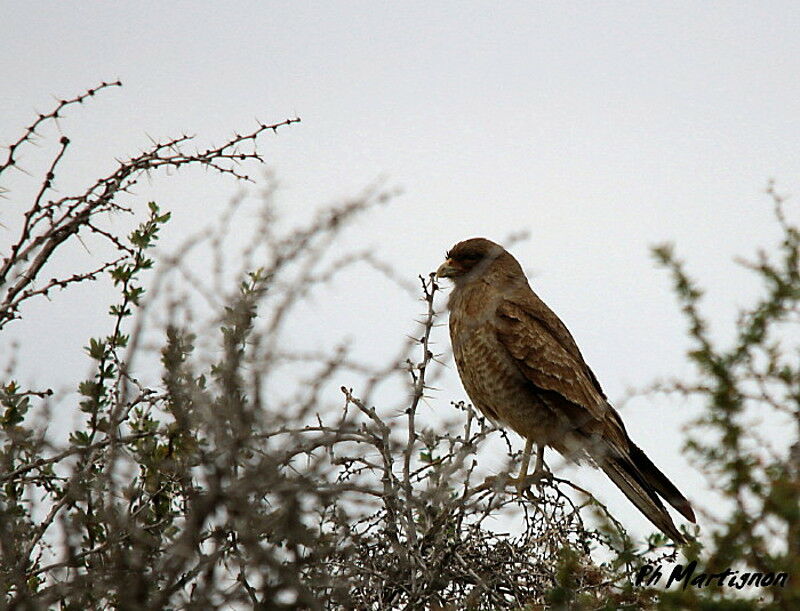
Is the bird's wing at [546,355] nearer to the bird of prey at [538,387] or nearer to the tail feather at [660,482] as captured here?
the bird of prey at [538,387]

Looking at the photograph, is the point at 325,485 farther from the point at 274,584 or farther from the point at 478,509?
the point at 478,509

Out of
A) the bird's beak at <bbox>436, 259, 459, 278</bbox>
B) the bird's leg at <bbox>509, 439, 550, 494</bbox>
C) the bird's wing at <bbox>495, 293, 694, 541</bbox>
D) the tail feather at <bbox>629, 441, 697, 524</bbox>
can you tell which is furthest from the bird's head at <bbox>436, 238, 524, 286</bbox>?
the tail feather at <bbox>629, 441, 697, 524</bbox>

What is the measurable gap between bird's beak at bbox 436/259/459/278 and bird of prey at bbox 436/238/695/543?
0.58ft

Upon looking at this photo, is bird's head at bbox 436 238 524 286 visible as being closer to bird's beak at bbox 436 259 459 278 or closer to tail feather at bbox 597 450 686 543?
bird's beak at bbox 436 259 459 278

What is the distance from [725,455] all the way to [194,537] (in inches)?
59.4

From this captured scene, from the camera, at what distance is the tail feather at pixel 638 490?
6340mm

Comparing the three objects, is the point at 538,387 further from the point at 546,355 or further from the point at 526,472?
the point at 526,472

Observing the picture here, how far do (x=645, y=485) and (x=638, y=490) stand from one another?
64 millimetres

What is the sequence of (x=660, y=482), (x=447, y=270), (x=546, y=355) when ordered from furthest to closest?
(x=447, y=270)
(x=546, y=355)
(x=660, y=482)

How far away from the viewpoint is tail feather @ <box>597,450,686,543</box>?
20.8 feet

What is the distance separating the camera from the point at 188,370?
255cm

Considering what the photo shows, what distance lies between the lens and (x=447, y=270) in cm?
774

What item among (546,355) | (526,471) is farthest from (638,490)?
(546,355)

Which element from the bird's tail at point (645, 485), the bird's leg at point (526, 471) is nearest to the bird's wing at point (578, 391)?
the bird's tail at point (645, 485)
